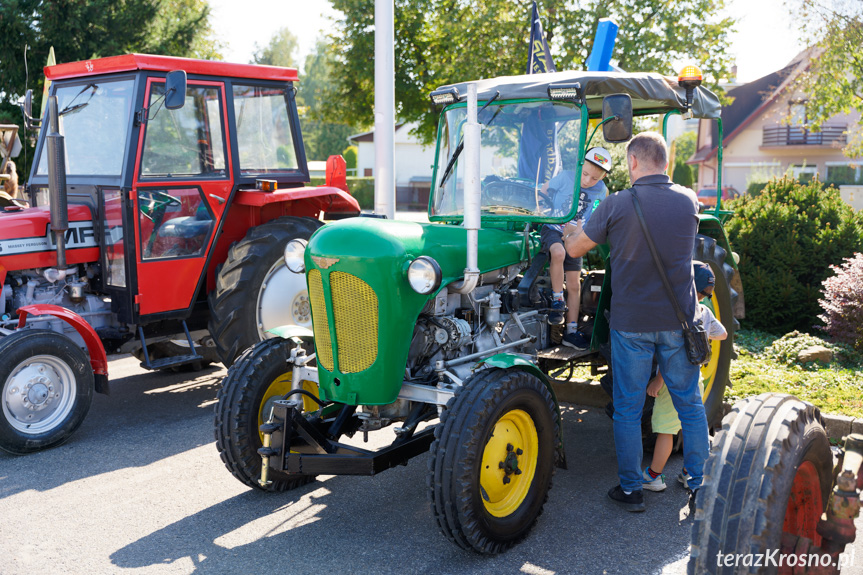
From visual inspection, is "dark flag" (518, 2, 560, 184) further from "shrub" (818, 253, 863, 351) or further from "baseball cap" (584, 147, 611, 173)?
"shrub" (818, 253, 863, 351)

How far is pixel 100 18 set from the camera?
13625 millimetres

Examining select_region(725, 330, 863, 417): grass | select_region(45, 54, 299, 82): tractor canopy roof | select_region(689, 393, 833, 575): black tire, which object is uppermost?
select_region(45, 54, 299, 82): tractor canopy roof

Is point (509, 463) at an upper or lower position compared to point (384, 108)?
lower

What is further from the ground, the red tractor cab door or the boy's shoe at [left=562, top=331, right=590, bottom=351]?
the red tractor cab door

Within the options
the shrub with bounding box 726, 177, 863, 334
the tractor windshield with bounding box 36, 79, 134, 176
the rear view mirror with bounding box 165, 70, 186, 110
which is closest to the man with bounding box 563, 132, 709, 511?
the rear view mirror with bounding box 165, 70, 186, 110

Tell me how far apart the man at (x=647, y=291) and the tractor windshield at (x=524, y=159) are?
Answer: 560mm

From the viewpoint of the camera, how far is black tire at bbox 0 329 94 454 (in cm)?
502

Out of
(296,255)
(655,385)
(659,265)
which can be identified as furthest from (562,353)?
(296,255)

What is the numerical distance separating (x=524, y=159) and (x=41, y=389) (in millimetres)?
3568

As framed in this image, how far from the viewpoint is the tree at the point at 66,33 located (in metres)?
13.1

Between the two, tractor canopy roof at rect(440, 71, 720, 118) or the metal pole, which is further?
the metal pole

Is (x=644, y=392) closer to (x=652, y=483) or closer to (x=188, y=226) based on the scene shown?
(x=652, y=483)

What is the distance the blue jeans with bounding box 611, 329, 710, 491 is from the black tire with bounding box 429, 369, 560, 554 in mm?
396

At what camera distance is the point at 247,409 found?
4.20 meters
